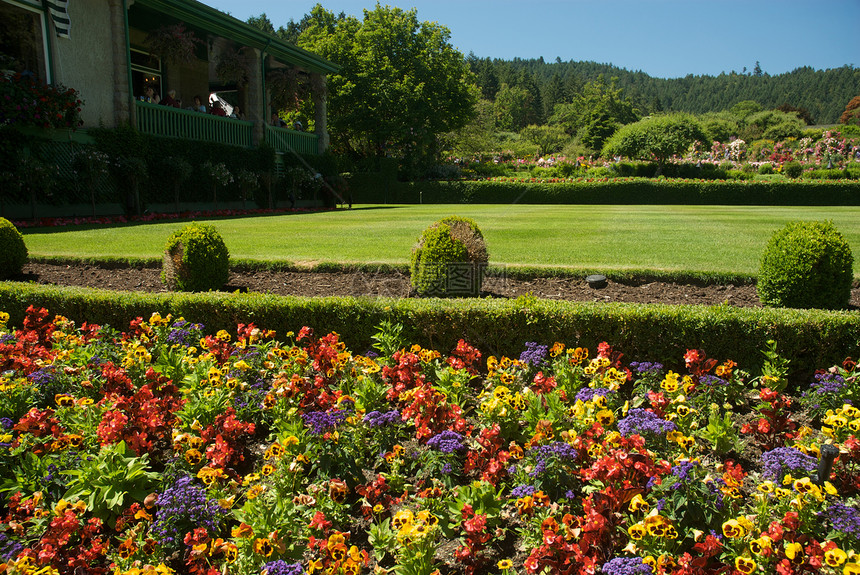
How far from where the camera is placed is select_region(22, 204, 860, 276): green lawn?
722cm

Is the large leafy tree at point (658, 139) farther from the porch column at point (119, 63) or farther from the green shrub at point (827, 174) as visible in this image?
the porch column at point (119, 63)

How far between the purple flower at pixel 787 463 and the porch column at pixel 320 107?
20.6 m

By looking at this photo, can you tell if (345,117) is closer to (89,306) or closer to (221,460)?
(89,306)

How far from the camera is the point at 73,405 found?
10.8ft

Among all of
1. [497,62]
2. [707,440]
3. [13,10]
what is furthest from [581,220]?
[497,62]

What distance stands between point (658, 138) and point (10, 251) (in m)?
33.9

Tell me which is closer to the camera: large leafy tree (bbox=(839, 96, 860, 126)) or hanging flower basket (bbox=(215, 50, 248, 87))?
A: hanging flower basket (bbox=(215, 50, 248, 87))

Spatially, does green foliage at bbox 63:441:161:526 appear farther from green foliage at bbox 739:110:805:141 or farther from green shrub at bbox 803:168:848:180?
green foliage at bbox 739:110:805:141

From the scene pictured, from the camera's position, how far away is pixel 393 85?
99.5ft

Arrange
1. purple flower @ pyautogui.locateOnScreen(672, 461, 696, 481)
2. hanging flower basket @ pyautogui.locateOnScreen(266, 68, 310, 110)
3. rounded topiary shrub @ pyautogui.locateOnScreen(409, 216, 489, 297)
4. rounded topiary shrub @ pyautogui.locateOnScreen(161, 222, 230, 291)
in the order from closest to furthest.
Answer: purple flower @ pyautogui.locateOnScreen(672, 461, 696, 481)
rounded topiary shrub @ pyautogui.locateOnScreen(409, 216, 489, 297)
rounded topiary shrub @ pyautogui.locateOnScreen(161, 222, 230, 291)
hanging flower basket @ pyautogui.locateOnScreen(266, 68, 310, 110)

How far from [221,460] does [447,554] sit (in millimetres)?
1196

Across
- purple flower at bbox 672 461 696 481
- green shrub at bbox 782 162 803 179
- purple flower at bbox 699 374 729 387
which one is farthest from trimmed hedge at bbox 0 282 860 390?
green shrub at bbox 782 162 803 179

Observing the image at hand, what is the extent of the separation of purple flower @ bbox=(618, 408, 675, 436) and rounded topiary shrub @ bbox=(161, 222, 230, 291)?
472 cm

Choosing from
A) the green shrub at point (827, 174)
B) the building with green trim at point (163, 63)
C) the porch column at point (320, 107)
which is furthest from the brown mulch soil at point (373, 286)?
the green shrub at point (827, 174)
